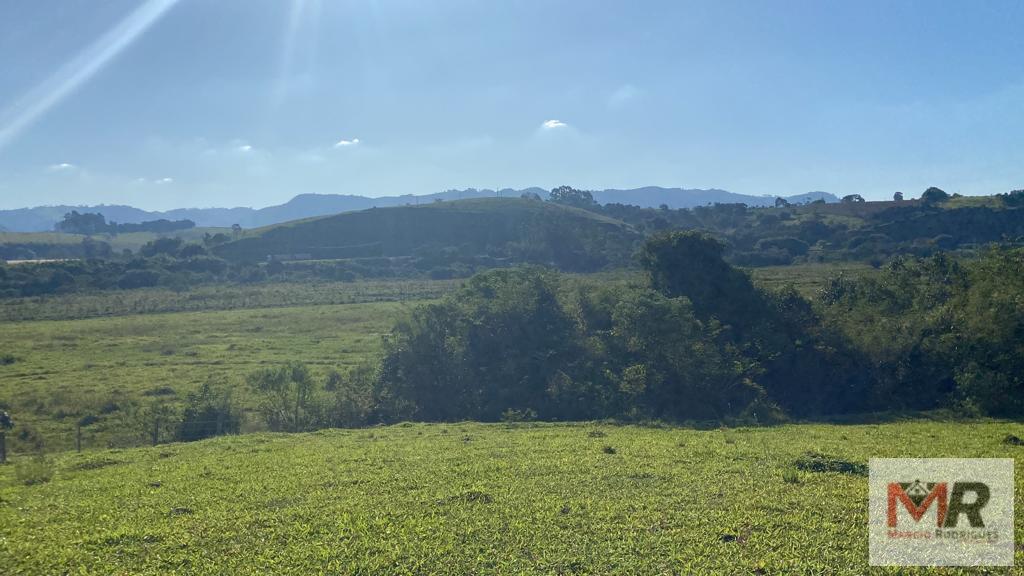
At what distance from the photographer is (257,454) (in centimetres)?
1933

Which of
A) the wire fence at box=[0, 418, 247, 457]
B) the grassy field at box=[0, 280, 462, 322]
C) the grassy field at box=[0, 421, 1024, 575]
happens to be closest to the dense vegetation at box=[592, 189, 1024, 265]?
the grassy field at box=[0, 280, 462, 322]

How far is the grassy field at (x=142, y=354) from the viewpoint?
101ft

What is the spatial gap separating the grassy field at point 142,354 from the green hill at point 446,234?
5583cm

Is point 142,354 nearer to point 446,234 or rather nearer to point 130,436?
point 130,436

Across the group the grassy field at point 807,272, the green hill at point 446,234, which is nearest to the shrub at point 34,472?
the grassy field at point 807,272

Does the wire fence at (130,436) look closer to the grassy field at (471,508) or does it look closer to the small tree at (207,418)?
the small tree at (207,418)

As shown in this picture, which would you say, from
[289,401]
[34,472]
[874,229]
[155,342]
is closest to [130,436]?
[289,401]

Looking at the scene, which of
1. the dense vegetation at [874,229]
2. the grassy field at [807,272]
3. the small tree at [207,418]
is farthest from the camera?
the dense vegetation at [874,229]

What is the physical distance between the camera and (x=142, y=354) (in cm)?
4781

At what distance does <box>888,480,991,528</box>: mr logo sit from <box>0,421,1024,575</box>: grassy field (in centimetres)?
52

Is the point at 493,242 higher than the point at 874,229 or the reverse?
higher

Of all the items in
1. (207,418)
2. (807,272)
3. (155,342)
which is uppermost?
(807,272)

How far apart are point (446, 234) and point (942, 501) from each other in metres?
144

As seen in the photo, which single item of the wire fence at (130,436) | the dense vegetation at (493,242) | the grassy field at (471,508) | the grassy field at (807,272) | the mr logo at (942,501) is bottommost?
the wire fence at (130,436)
